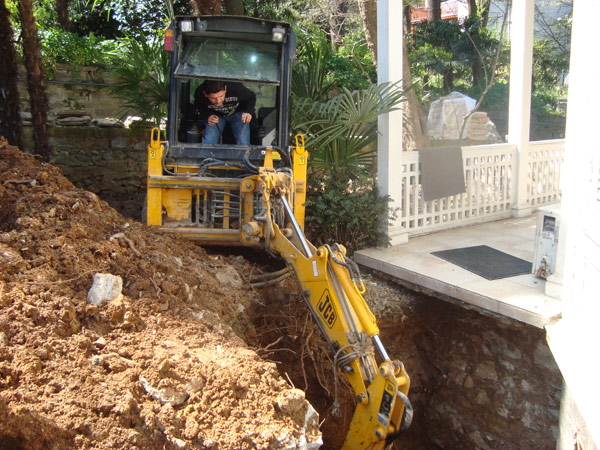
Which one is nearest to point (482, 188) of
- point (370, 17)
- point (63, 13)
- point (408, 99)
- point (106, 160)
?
point (408, 99)

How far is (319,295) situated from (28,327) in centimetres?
181

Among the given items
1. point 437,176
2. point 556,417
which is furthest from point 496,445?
point 437,176

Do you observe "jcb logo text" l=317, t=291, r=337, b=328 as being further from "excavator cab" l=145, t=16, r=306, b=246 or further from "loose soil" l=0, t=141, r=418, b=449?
"excavator cab" l=145, t=16, r=306, b=246

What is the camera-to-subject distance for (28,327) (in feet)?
10.3

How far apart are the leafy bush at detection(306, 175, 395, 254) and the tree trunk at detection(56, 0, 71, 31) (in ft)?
28.8

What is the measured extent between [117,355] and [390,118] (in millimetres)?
4286

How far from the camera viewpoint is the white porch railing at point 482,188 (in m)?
7.01

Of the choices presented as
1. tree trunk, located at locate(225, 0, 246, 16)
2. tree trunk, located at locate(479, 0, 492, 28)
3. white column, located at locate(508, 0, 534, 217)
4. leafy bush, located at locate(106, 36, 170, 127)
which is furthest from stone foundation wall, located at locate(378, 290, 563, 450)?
tree trunk, located at locate(479, 0, 492, 28)

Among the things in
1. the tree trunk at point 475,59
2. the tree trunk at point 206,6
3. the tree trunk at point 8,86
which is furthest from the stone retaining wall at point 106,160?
the tree trunk at point 475,59

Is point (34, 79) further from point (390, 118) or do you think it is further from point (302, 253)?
point (302, 253)

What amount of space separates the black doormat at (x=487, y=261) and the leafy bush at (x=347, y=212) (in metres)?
0.76

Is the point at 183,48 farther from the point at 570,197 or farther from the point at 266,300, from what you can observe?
the point at 570,197

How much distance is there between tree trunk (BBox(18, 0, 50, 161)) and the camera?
732 centimetres

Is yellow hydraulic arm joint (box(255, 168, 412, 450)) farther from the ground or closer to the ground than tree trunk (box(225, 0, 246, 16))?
closer to the ground
